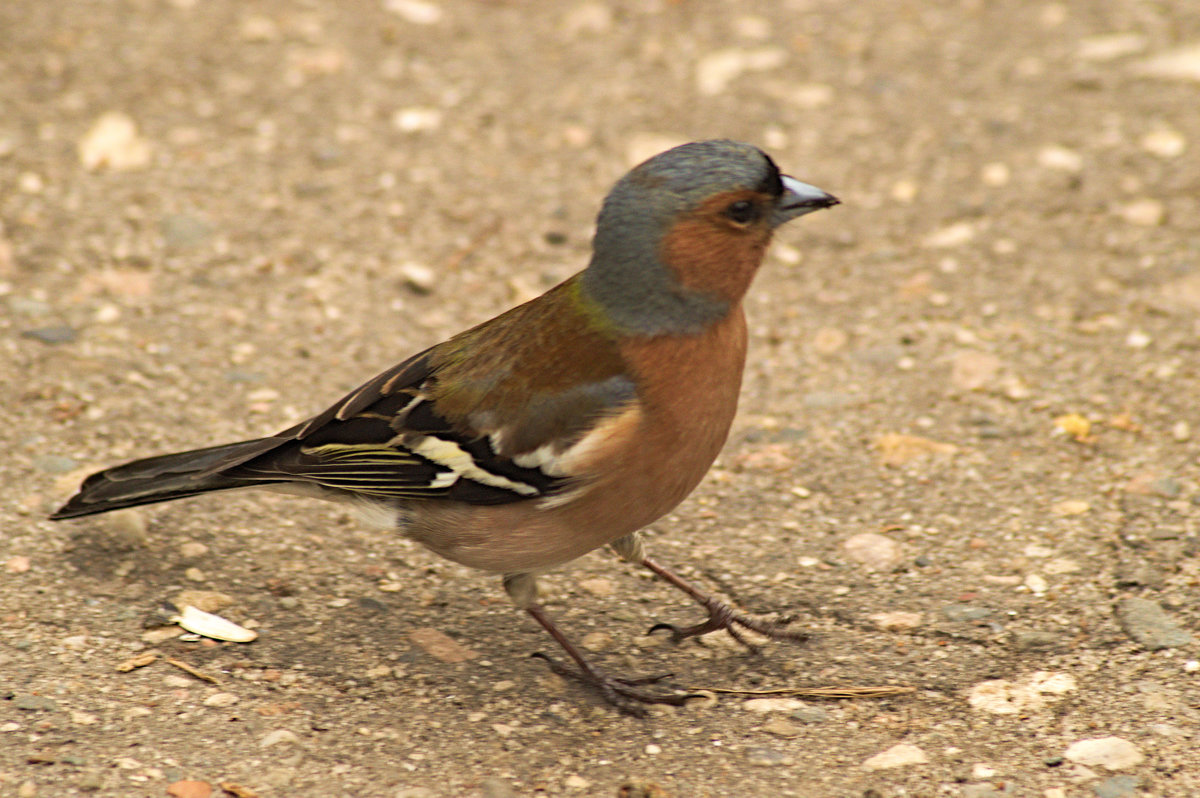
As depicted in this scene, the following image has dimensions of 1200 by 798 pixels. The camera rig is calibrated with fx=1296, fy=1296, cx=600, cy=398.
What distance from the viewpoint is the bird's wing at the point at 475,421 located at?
3.47 metres

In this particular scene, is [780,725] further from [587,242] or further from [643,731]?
[587,242]

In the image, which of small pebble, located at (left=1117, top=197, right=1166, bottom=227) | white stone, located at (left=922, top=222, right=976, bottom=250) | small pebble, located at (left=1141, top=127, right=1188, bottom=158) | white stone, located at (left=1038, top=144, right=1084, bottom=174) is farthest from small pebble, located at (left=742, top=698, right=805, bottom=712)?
small pebble, located at (left=1141, top=127, right=1188, bottom=158)

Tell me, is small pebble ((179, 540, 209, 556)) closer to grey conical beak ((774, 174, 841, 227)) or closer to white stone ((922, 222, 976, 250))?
grey conical beak ((774, 174, 841, 227))

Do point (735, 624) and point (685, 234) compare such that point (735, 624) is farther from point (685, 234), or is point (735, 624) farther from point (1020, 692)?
point (685, 234)

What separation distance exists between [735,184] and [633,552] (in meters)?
1.15

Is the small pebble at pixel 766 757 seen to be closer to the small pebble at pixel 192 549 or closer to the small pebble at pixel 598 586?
the small pebble at pixel 598 586

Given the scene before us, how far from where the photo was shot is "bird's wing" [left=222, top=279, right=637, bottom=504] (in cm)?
347

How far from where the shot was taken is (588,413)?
11.3ft

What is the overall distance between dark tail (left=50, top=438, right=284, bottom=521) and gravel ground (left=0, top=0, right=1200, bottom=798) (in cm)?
28

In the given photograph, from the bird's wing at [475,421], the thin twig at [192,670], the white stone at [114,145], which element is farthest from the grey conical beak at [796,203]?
the white stone at [114,145]

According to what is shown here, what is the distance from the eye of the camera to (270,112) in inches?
249

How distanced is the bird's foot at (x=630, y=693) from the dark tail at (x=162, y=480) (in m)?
1.11

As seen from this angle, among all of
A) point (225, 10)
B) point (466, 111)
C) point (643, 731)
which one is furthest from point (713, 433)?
point (225, 10)

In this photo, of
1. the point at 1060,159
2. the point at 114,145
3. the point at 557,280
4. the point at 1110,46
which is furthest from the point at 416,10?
Answer: the point at 1110,46
